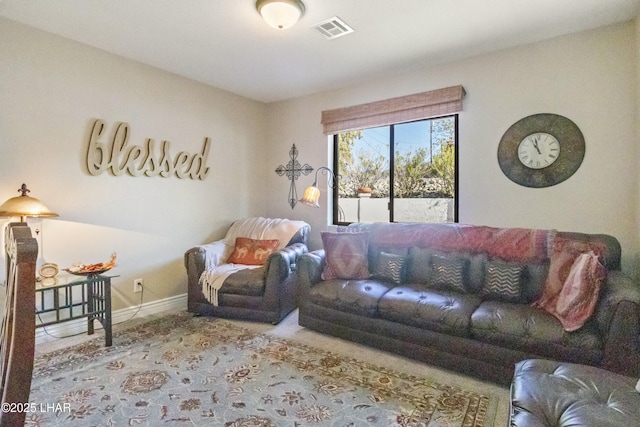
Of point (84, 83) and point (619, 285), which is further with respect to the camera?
point (84, 83)

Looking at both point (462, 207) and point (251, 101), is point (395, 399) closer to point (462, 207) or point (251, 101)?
point (462, 207)

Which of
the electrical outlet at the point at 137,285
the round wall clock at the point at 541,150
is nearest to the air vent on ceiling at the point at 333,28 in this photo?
the round wall clock at the point at 541,150

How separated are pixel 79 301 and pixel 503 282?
3623mm

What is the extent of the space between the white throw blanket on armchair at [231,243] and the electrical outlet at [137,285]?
66 centimetres

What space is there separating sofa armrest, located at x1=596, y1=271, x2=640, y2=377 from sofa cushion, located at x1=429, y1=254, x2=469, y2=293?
0.95m

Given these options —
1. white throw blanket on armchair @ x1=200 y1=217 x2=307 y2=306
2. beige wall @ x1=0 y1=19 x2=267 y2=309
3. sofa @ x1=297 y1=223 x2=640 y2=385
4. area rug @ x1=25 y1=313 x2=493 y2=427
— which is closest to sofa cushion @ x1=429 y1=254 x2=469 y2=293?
sofa @ x1=297 y1=223 x2=640 y2=385

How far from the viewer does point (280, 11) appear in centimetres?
227

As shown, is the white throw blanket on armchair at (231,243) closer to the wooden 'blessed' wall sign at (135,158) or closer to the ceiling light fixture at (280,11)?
the wooden 'blessed' wall sign at (135,158)

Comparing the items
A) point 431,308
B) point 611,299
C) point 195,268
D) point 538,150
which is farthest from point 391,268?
point 195,268

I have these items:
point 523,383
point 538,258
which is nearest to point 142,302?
point 523,383

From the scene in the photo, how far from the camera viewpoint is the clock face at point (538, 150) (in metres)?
2.90

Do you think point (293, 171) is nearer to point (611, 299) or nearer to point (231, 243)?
point (231, 243)

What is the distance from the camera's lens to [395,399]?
202 centimetres

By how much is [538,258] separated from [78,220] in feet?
12.7
